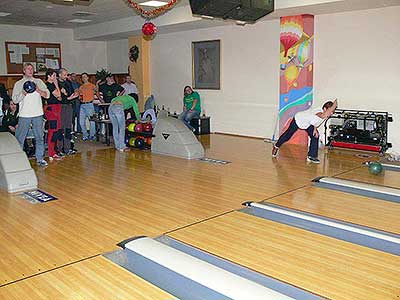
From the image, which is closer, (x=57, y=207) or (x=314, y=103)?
(x=57, y=207)

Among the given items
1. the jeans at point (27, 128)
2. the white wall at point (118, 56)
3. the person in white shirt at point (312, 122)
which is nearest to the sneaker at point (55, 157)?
the jeans at point (27, 128)

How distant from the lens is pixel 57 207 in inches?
164

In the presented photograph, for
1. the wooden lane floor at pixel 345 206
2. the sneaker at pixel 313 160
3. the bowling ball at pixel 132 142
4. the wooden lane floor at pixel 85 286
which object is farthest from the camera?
the bowling ball at pixel 132 142

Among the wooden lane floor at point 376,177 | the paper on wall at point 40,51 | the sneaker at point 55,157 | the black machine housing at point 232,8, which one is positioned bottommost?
the wooden lane floor at point 376,177

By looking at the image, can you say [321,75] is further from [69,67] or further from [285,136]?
[69,67]

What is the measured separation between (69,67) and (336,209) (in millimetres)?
9350

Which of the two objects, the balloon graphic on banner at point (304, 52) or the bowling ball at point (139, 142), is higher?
the balloon graphic on banner at point (304, 52)

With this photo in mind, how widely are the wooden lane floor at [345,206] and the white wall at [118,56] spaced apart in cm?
835

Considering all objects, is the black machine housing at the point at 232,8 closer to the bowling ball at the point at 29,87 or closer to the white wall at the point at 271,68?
the white wall at the point at 271,68

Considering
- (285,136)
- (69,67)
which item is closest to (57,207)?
(285,136)

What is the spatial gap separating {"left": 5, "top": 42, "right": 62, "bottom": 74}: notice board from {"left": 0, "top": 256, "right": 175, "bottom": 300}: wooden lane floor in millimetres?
9081

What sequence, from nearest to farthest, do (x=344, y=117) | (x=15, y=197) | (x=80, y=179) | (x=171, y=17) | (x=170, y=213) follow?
(x=170, y=213)
(x=15, y=197)
(x=80, y=179)
(x=344, y=117)
(x=171, y=17)

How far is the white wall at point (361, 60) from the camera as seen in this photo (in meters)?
6.66

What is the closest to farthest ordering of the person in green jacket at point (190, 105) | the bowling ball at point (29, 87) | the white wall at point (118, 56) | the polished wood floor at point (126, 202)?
the polished wood floor at point (126, 202) < the bowling ball at point (29, 87) < the person in green jacket at point (190, 105) < the white wall at point (118, 56)
